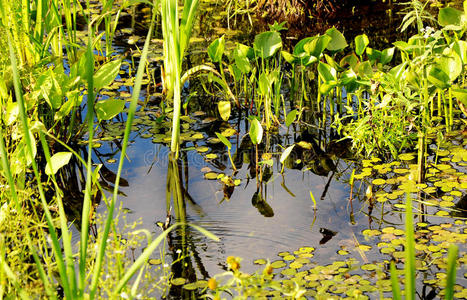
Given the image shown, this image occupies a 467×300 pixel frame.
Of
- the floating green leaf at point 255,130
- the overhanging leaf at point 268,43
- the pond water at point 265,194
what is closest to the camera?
the pond water at point 265,194

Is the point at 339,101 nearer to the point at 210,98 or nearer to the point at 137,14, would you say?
the point at 210,98

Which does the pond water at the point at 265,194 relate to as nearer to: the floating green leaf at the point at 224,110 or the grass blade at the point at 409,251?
the floating green leaf at the point at 224,110

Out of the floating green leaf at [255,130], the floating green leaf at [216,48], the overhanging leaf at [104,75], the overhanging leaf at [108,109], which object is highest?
the floating green leaf at [216,48]

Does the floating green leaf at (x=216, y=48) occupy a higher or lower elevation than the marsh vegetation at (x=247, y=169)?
higher

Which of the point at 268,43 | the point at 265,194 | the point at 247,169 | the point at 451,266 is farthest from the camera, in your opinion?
the point at 268,43

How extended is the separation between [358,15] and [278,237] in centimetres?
268

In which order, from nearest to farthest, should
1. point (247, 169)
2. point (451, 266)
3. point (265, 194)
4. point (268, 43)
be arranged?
point (451, 266), point (265, 194), point (247, 169), point (268, 43)

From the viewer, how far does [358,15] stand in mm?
4418

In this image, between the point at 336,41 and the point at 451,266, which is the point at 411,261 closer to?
the point at 451,266

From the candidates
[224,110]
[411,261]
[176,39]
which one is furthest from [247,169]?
[411,261]

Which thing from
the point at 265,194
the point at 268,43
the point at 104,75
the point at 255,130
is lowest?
the point at 265,194

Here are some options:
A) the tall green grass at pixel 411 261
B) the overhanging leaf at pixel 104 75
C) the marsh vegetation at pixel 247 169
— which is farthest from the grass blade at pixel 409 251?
the overhanging leaf at pixel 104 75

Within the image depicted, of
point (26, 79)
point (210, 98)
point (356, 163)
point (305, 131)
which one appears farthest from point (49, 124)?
point (356, 163)

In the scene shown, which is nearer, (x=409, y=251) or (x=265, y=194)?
(x=409, y=251)
